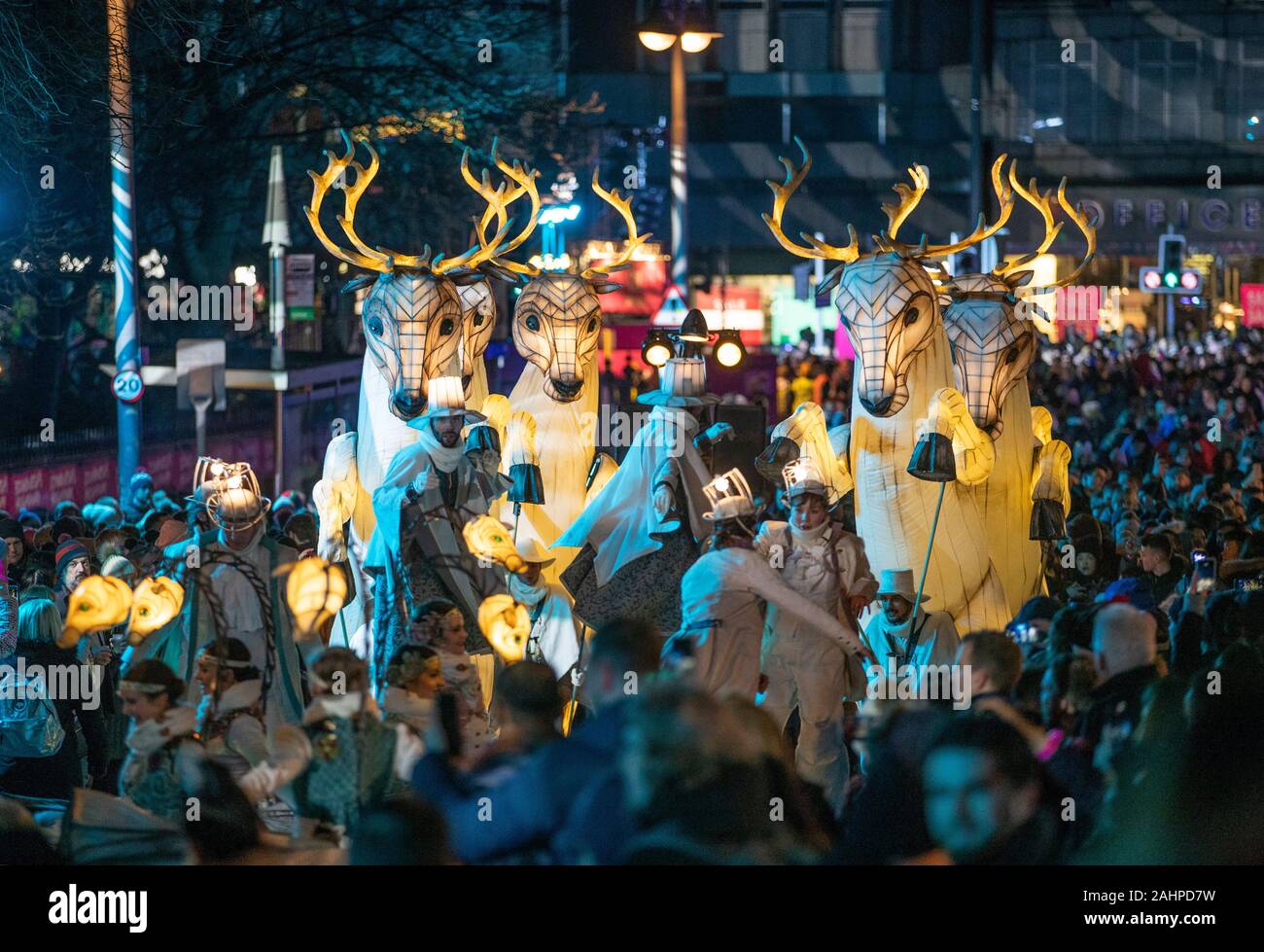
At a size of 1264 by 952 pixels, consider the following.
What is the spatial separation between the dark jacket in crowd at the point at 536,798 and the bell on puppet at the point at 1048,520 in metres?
6.01

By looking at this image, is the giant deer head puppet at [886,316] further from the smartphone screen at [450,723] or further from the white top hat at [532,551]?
the smartphone screen at [450,723]

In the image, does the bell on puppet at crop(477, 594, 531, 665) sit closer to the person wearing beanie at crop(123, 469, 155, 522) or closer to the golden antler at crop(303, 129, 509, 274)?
the golden antler at crop(303, 129, 509, 274)

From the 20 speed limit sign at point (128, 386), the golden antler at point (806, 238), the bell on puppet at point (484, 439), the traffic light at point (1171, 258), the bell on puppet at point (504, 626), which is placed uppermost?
the traffic light at point (1171, 258)

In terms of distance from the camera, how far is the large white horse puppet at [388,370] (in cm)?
1229

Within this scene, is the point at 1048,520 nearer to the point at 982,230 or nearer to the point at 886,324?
the point at 886,324

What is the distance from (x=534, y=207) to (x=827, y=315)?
33315 millimetres

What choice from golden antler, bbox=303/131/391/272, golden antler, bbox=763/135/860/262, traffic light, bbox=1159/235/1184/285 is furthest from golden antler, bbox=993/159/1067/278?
traffic light, bbox=1159/235/1184/285

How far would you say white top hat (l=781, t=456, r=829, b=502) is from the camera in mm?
10578

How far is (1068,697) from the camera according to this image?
7758mm

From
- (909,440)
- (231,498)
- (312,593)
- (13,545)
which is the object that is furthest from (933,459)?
(13,545)

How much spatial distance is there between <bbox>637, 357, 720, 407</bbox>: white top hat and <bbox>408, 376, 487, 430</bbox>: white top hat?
106 cm

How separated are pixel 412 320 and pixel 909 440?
9.71ft

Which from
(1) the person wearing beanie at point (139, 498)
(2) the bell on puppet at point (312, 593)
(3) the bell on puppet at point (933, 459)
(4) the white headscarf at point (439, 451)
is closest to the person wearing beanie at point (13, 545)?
(1) the person wearing beanie at point (139, 498)
